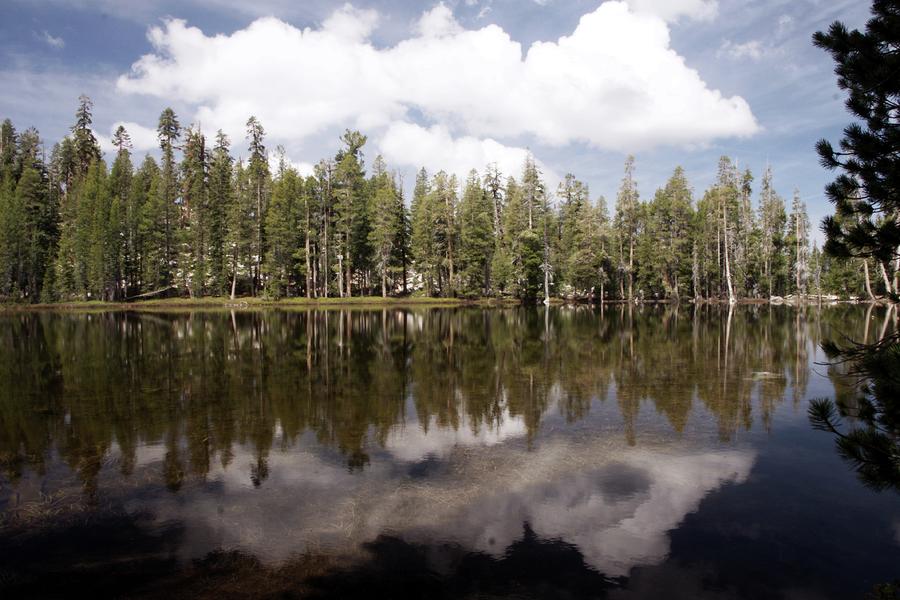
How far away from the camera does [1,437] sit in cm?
1227

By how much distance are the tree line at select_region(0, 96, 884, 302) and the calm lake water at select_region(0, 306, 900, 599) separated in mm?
57725

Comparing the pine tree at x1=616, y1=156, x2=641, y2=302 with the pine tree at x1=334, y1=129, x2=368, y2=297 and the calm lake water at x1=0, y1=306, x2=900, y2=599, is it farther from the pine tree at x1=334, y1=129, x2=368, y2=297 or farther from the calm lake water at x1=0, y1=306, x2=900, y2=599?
the calm lake water at x1=0, y1=306, x2=900, y2=599

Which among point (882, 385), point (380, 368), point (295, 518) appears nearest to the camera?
point (882, 385)

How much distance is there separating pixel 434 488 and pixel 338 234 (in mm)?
68659

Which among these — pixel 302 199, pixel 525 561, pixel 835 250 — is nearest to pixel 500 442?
pixel 525 561

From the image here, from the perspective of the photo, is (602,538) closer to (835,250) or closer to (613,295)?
(835,250)

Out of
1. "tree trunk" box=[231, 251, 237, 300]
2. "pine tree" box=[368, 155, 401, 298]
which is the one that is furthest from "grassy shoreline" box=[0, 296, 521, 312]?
"pine tree" box=[368, 155, 401, 298]

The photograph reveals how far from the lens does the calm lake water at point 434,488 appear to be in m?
6.43

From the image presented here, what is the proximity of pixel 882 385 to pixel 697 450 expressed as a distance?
18.7 feet

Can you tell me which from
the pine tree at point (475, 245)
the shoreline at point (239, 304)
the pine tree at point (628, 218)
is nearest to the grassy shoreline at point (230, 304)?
the shoreline at point (239, 304)

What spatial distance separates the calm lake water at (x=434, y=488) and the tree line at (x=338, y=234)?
2273 inches

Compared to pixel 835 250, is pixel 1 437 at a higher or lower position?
lower

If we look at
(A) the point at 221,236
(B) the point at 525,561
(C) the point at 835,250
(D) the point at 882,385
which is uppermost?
(A) the point at 221,236

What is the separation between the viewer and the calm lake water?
253 inches
